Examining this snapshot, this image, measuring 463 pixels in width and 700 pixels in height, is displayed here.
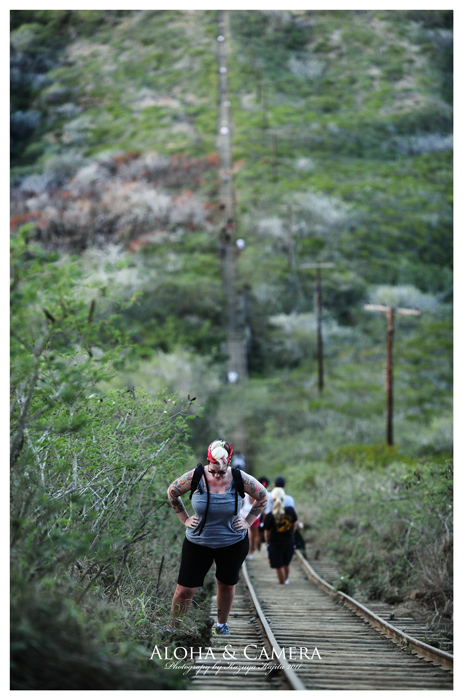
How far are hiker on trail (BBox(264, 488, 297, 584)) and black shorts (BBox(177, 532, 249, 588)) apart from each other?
3625 millimetres

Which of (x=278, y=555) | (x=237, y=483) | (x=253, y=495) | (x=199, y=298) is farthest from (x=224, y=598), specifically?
(x=199, y=298)

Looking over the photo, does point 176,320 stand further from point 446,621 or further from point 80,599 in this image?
point 80,599

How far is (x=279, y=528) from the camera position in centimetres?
952

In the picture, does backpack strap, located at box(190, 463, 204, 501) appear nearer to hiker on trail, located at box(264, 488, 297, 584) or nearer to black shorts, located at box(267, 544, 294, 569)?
hiker on trail, located at box(264, 488, 297, 584)

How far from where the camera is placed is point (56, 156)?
4925cm

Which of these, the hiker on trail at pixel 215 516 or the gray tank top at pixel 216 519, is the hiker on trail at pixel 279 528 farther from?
the gray tank top at pixel 216 519

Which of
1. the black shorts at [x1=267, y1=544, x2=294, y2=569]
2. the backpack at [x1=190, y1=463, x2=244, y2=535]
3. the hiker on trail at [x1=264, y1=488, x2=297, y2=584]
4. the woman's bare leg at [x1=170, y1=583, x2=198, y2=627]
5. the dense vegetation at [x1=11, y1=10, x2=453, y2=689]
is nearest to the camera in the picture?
the dense vegetation at [x1=11, y1=10, x2=453, y2=689]

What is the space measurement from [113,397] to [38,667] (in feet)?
10.9

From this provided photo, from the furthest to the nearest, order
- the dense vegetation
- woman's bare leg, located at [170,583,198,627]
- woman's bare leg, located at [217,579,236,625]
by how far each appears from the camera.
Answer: woman's bare leg, located at [217,579,236,625], woman's bare leg, located at [170,583,198,627], the dense vegetation

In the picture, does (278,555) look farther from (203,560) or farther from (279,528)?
(203,560)

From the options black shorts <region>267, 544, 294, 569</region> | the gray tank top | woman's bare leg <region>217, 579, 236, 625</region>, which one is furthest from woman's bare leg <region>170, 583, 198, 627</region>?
black shorts <region>267, 544, 294, 569</region>

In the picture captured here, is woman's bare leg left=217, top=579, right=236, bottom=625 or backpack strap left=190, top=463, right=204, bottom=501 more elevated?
backpack strap left=190, top=463, right=204, bottom=501

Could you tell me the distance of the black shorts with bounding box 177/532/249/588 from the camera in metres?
5.73

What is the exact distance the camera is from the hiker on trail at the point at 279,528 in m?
9.41
